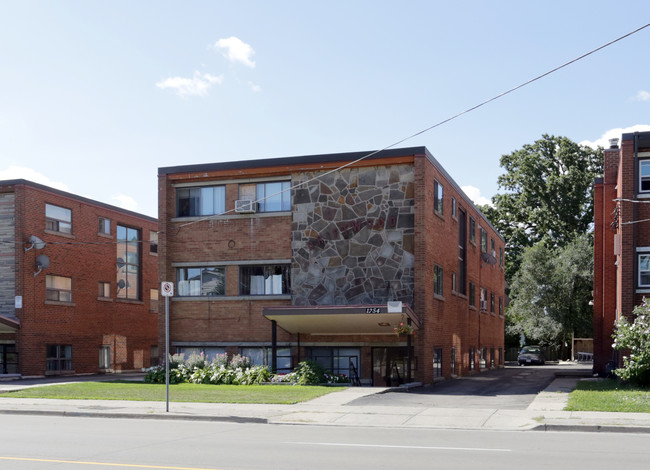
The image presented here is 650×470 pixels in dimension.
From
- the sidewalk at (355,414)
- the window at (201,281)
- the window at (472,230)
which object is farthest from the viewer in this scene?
the window at (472,230)

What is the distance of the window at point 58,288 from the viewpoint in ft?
116

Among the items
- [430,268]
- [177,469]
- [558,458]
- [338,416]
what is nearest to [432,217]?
[430,268]

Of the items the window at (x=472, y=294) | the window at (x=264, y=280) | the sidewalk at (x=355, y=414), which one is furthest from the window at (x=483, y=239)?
the sidewalk at (x=355, y=414)

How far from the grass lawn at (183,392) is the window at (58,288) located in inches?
356

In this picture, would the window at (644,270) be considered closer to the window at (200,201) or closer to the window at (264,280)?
the window at (264,280)

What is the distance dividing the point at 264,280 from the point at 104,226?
1221 cm

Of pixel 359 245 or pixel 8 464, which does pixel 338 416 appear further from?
pixel 359 245

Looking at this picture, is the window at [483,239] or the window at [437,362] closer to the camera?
the window at [437,362]

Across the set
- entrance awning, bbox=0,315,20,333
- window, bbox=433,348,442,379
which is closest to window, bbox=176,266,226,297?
entrance awning, bbox=0,315,20,333

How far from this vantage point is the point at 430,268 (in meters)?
30.0

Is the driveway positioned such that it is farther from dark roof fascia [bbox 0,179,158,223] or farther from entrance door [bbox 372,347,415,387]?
dark roof fascia [bbox 0,179,158,223]

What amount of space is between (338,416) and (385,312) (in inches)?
337

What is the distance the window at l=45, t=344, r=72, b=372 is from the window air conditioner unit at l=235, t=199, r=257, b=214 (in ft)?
36.9

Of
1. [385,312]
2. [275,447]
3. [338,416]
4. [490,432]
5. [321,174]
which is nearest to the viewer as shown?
[275,447]
